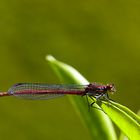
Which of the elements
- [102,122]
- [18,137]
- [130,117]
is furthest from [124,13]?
[130,117]

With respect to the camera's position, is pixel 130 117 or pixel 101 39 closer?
pixel 130 117

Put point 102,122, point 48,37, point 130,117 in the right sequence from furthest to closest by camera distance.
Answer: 1. point 48,37
2. point 102,122
3. point 130,117

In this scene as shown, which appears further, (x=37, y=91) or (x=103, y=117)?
(x=37, y=91)

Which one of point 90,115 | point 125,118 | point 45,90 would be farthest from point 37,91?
point 125,118

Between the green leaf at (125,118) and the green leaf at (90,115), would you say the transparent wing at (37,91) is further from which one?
the green leaf at (125,118)

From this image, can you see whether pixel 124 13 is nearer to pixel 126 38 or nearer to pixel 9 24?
pixel 126 38

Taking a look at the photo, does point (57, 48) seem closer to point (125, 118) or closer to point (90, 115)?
point (90, 115)

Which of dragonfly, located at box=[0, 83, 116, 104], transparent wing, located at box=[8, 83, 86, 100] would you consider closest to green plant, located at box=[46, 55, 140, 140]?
dragonfly, located at box=[0, 83, 116, 104]

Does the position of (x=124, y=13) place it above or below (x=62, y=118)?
above
